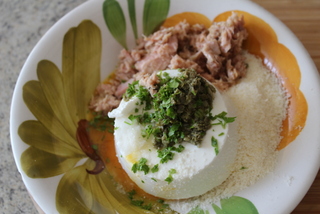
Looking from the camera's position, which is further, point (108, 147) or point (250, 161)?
point (108, 147)

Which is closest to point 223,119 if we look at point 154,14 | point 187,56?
point 187,56

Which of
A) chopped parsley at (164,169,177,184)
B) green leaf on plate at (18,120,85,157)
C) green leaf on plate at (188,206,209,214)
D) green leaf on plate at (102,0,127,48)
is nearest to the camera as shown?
chopped parsley at (164,169,177,184)

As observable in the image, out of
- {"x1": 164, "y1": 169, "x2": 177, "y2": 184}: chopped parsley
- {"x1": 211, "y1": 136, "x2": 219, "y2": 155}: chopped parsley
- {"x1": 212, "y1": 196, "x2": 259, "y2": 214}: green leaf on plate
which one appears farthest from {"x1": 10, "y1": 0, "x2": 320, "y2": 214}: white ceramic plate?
{"x1": 164, "y1": 169, "x2": 177, "y2": 184}: chopped parsley

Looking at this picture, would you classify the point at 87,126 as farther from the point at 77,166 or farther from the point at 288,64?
the point at 288,64

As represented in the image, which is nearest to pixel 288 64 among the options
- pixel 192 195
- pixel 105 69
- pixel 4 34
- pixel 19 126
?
pixel 192 195

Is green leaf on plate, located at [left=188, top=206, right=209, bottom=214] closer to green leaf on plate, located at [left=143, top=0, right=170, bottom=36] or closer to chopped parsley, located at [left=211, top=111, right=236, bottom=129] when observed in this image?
chopped parsley, located at [left=211, top=111, right=236, bottom=129]

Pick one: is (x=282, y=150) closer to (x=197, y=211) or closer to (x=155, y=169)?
(x=197, y=211)
